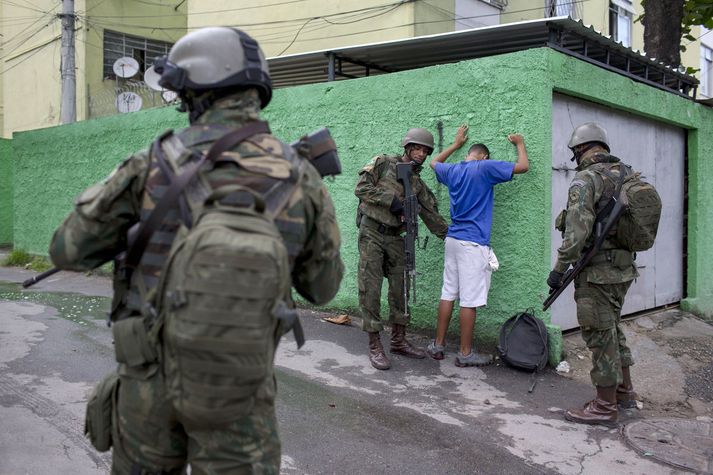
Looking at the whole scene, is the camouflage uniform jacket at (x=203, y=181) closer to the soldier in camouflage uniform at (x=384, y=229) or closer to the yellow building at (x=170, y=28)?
the soldier in camouflage uniform at (x=384, y=229)

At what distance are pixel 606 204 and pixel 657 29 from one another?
5.26 m

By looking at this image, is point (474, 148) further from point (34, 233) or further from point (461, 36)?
point (34, 233)

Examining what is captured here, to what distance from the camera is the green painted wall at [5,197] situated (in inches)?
564

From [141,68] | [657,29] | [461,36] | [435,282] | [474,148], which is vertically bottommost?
[435,282]

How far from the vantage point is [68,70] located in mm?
13805

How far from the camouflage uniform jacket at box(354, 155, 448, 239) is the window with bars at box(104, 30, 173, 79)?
44.9 ft

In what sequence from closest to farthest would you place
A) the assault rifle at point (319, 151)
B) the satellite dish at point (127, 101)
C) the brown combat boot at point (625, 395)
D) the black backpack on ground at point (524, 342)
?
the assault rifle at point (319, 151) < the brown combat boot at point (625, 395) < the black backpack on ground at point (524, 342) < the satellite dish at point (127, 101)

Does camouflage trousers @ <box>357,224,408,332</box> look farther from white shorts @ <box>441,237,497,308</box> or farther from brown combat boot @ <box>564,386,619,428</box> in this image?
brown combat boot @ <box>564,386,619,428</box>

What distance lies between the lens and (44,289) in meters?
8.54

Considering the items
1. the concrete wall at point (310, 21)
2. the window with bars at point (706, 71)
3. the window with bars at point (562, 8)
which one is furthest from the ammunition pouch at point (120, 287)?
the window with bars at point (706, 71)

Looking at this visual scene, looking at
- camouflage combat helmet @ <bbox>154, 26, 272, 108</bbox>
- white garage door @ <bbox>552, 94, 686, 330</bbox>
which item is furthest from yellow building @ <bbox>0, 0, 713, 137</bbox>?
camouflage combat helmet @ <bbox>154, 26, 272, 108</bbox>

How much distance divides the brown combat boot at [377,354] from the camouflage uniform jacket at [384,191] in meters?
0.92

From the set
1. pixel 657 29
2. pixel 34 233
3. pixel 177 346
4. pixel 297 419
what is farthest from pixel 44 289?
pixel 657 29

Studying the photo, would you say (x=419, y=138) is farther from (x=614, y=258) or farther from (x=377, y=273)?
(x=614, y=258)
